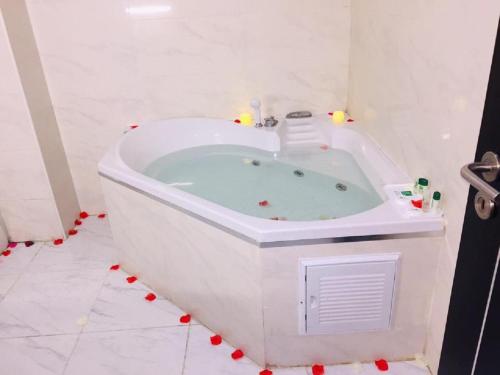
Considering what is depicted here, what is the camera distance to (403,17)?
1.71 meters

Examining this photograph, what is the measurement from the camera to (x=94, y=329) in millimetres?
1900

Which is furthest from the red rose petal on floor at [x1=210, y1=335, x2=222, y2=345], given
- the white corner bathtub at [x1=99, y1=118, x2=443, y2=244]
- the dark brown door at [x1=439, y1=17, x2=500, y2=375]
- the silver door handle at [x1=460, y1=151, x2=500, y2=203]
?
the silver door handle at [x1=460, y1=151, x2=500, y2=203]

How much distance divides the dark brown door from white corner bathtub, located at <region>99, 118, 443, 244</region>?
0.40 metres

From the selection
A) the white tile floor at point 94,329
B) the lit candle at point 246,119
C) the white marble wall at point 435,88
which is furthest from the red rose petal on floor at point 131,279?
the white marble wall at point 435,88

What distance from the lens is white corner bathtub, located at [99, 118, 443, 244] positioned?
1.43 meters

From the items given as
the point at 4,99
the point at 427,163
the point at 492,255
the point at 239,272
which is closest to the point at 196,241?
the point at 239,272

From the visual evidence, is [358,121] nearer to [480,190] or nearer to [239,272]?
[239,272]

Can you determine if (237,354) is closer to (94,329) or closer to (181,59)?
(94,329)

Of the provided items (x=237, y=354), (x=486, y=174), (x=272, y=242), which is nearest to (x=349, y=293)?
(x=272, y=242)

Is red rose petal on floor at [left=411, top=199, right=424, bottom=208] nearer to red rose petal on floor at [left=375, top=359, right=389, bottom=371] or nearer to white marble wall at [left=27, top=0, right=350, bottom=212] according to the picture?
red rose petal on floor at [left=375, top=359, right=389, bottom=371]

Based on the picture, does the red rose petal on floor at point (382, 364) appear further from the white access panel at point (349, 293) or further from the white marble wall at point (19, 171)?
the white marble wall at point (19, 171)

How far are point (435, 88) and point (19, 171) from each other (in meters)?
2.21

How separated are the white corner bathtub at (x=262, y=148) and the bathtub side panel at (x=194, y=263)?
2.4 inches

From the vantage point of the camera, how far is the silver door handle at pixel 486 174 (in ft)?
2.71
